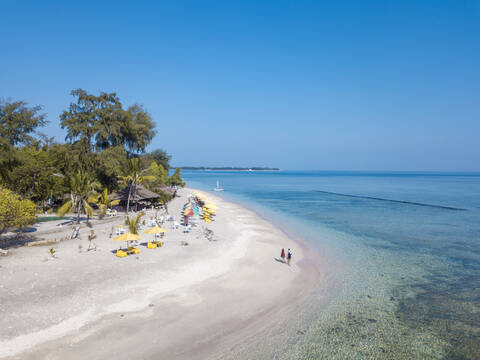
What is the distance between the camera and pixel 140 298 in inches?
468

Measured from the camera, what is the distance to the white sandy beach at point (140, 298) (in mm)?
8906

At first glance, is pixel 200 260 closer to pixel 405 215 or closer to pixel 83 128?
pixel 83 128

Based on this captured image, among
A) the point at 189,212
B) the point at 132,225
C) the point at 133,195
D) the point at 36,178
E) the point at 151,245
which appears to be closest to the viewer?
the point at 151,245

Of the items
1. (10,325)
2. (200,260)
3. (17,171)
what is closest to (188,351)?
(10,325)

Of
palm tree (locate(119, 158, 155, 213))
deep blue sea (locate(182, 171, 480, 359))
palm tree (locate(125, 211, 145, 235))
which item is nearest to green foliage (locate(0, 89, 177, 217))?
palm tree (locate(119, 158, 155, 213))

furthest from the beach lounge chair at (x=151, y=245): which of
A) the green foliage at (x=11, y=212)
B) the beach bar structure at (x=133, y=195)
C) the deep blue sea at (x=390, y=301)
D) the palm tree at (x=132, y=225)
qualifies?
the beach bar structure at (x=133, y=195)

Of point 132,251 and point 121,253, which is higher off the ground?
point 121,253

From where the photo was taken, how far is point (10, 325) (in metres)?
9.38

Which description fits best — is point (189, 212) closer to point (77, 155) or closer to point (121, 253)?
point (121, 253)

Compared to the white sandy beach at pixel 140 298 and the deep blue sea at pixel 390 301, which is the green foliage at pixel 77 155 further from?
the deep blue sea at pixel 390 301

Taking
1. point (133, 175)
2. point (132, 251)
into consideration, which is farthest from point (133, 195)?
point (132, 251)

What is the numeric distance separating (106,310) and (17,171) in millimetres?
22470

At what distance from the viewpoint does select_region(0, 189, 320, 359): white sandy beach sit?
351 inches

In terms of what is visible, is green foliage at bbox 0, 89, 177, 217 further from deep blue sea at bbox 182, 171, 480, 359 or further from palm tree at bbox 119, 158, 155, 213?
deep blue sea at bbox 182, 171, 480, 359
